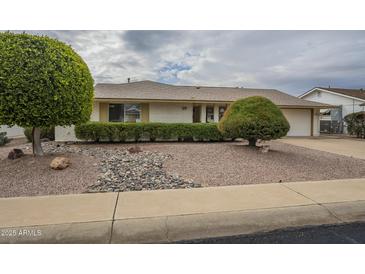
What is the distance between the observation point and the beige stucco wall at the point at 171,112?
53.1 ft

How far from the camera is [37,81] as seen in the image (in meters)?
5.92

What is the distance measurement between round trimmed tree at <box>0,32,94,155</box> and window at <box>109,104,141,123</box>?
9.13m

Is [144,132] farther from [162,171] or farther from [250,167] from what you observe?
[250,167]

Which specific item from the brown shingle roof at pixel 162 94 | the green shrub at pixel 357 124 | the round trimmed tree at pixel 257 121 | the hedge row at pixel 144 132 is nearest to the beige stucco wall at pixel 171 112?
the brown shingle roof at pixel 162 94

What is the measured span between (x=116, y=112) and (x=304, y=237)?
46.6 feet

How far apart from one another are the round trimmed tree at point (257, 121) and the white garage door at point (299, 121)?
11828 mm

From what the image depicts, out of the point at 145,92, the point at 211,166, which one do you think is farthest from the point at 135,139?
the point at 211,166

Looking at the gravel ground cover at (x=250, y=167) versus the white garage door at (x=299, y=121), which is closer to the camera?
the gravel ground cover at (x=250, y=167)

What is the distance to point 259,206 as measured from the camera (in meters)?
4.09

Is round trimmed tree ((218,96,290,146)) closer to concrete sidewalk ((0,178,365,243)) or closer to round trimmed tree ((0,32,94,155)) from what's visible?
concrete sidewalk ((0,178,365,243))

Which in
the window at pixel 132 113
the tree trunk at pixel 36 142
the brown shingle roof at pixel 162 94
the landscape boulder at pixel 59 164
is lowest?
the landscape boulder at pixel 59 164

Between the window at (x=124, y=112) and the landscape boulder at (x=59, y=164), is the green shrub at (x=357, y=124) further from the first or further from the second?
the landscape boulder at (x=59, y=164)

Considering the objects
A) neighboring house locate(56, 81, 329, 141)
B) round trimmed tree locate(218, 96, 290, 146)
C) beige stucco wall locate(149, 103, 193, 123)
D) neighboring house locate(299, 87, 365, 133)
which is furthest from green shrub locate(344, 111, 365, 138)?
round trimmed tree locate(218, 96, 290, 146)

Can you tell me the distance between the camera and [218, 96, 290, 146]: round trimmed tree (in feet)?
27.6
